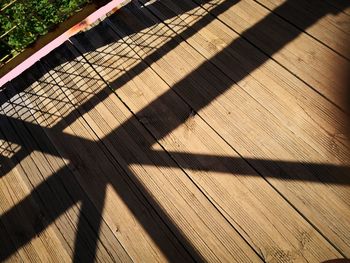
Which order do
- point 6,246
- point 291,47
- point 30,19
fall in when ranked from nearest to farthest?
point 6,246 → point 291,47 → point 30,19

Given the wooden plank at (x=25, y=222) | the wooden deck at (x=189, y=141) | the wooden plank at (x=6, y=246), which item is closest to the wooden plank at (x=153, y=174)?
the wooden deck at (x=189, y=141)

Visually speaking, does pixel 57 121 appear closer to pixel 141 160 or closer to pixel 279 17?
pixel 141 160

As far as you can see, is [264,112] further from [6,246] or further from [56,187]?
[6,246]

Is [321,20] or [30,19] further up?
[30,19]

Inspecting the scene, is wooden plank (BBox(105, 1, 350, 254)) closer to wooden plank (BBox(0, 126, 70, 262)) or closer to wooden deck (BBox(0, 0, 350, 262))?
wooden deck (BBox(0, 0, 350, 262))

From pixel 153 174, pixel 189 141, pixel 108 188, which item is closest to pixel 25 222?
pixel 108 188

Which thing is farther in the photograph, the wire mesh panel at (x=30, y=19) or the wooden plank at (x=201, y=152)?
the wire mesh panel at (x=30, y=19)

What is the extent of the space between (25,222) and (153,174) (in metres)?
1.01

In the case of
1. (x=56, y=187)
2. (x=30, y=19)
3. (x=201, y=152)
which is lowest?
(x=201, y=152)

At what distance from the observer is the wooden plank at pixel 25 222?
2057 millimetres

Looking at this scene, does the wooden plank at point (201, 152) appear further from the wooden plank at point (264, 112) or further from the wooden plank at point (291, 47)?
the wooden plank at point (291, 47)

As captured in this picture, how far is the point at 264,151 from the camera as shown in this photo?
2059 mm

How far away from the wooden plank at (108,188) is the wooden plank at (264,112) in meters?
0.74

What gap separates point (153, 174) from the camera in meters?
2.15
